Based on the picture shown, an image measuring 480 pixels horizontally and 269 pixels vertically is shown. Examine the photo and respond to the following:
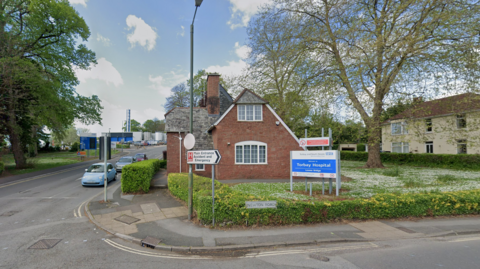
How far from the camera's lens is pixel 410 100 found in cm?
1705

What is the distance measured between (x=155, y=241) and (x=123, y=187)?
7182 mm

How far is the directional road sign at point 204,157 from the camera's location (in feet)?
25.0

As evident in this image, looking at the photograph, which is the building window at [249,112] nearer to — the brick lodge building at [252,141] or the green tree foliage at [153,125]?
the brick lodge building at [252,141]

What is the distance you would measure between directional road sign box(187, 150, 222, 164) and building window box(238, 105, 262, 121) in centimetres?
964

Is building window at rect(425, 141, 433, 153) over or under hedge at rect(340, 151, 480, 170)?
over

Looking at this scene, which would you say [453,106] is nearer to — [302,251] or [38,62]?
[302,251]

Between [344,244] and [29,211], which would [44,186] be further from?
[344,244]

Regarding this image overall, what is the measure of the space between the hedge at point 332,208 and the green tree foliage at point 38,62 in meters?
20.8

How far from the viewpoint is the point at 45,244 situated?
246 inches

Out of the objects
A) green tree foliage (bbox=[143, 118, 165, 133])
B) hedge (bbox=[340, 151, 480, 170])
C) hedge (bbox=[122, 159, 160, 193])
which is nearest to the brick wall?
hedge (bbox=[122, 159, 160, 193])

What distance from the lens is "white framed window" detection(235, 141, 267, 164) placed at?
1728cm

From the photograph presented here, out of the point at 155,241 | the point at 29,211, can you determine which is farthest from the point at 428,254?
the point at 29,211

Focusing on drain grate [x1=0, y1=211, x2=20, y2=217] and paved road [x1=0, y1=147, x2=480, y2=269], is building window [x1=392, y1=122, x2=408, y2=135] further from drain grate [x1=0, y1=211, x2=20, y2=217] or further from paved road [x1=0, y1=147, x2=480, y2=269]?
drain grate [x1=0, y1=211, x2=20, y2=217]

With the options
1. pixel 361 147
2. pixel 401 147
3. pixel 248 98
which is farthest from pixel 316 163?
pixel 361 147
